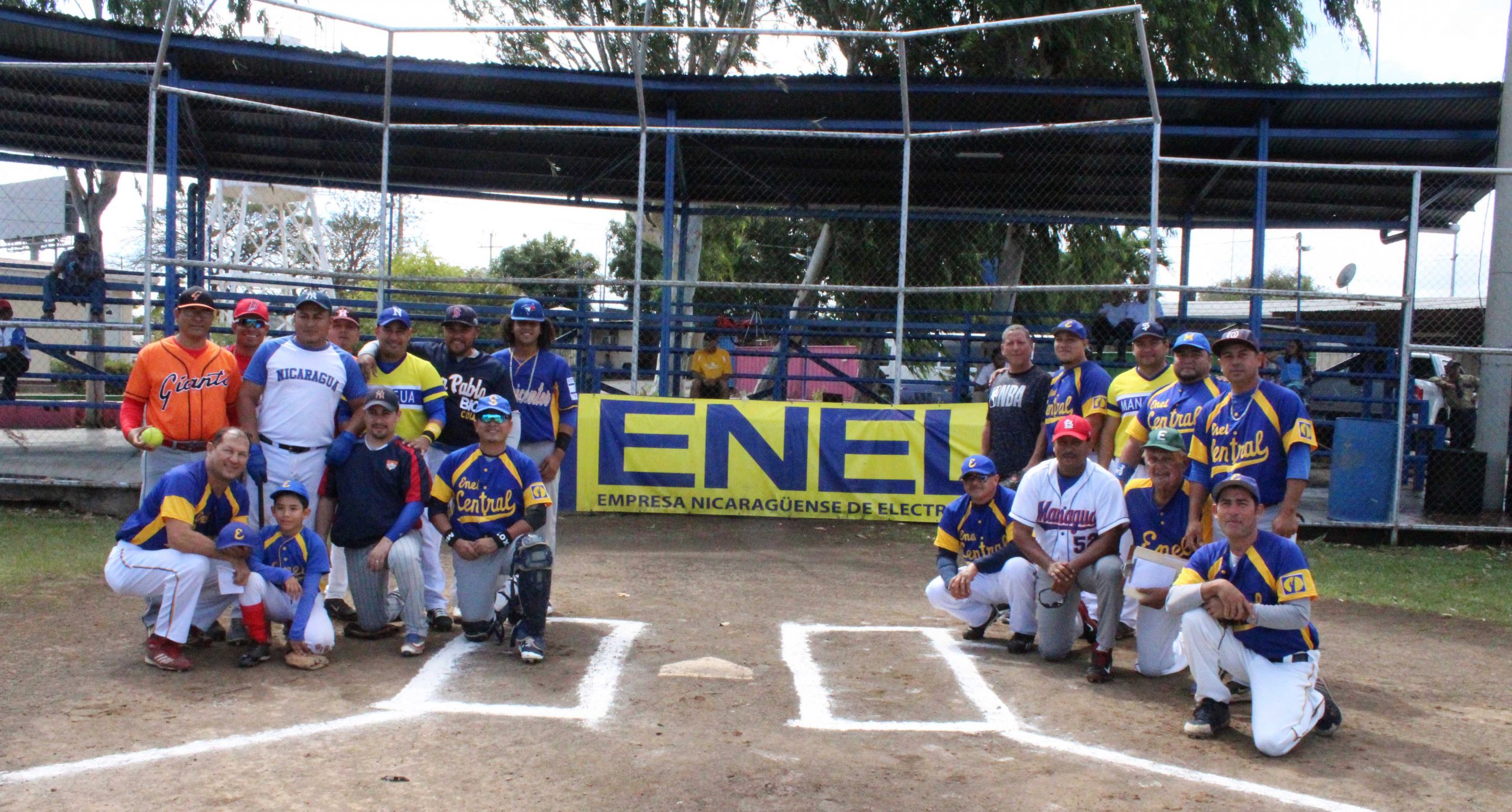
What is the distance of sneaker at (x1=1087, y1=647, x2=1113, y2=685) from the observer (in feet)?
18.1

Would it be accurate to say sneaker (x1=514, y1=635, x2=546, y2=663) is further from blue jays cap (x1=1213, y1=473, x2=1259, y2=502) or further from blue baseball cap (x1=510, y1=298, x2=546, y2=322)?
blue jays cap (x1=1213, y1=473, x2=1259, y2=502)

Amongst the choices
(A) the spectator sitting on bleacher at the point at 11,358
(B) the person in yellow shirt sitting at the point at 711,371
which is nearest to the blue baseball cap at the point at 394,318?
(A) the spectator sitting on bleacher at the point at 11,358

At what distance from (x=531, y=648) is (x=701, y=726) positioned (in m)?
1.29

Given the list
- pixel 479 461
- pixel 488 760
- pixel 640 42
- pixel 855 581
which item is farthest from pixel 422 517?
pixel 640 42

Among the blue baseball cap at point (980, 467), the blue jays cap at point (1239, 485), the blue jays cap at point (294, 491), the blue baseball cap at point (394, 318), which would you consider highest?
the blue baseball cap at point (394, 318)

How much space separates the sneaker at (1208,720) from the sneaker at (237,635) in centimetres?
456

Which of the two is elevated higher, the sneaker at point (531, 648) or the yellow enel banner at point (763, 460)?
the yellow enel banner at point (763, 460)

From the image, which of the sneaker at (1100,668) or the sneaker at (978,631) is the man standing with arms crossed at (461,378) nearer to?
the sneaker at (978,631)

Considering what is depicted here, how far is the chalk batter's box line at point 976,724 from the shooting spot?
13.5 feet

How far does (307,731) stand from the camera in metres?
4.45

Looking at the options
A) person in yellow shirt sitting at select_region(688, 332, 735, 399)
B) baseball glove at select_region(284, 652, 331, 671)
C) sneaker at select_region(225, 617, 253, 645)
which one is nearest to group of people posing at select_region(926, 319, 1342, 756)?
baseball glove at select_region(284, 652, 331, 671)

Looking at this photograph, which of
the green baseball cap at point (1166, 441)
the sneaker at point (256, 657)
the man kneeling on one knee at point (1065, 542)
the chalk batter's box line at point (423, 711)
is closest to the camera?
the chalk batter's box line at point (423, 711)

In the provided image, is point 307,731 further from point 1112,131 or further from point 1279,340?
point 1279,340

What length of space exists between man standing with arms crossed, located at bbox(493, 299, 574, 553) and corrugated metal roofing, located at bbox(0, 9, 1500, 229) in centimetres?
629
